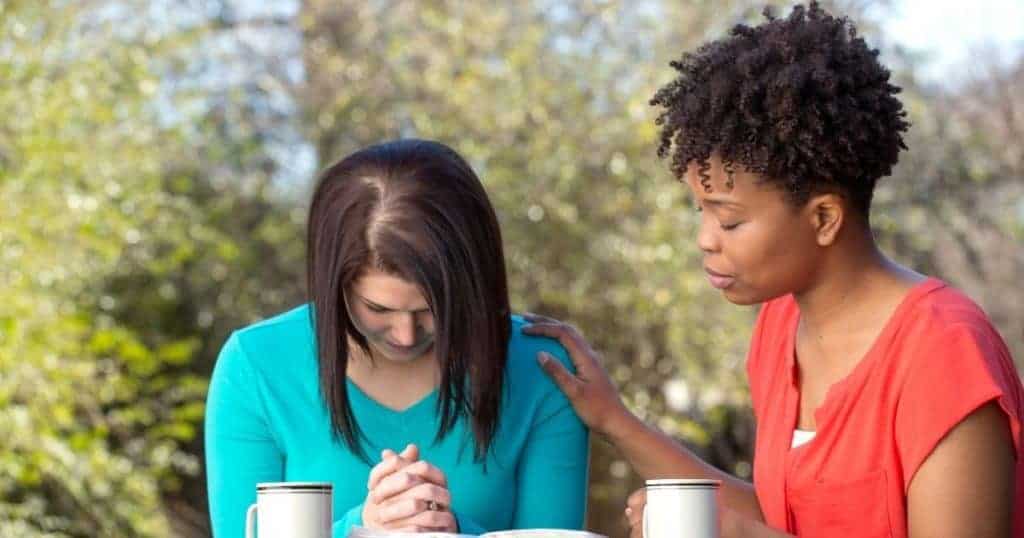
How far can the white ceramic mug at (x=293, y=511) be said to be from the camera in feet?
6.58

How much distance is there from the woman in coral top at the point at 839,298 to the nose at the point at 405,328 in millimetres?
476

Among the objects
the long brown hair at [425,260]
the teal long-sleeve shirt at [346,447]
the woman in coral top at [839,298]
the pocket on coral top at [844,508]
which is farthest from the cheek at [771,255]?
the teal long-sleeve shirt at [346,447]

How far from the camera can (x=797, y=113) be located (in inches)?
96.5

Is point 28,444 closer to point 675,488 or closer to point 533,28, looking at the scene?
point 533,28

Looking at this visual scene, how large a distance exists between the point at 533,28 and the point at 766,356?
5716 millimetres

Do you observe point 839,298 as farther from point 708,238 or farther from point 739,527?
point 739,527

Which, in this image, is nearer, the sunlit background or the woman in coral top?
the woman in coral top

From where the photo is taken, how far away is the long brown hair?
261 cm

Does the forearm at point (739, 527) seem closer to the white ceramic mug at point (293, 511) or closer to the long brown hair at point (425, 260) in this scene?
the white ceramic mug at point (293, 511)

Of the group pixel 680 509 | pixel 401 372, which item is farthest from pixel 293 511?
pixel 401 372

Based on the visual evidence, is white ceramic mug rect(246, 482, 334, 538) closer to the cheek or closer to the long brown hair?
the long brown hair

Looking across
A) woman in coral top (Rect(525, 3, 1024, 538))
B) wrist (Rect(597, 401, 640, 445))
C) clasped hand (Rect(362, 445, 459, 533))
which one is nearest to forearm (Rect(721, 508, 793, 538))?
woman in coral top (Rect(525, 3, 1024, 538))

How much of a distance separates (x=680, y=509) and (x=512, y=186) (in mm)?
6234

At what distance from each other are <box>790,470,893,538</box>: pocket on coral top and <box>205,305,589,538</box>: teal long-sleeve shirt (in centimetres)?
46
